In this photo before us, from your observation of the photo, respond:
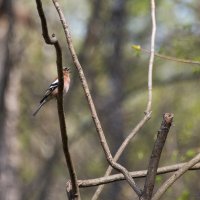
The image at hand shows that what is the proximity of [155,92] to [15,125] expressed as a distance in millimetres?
12173

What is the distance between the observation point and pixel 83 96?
72.5 feet

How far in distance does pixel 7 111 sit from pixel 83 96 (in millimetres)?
5528

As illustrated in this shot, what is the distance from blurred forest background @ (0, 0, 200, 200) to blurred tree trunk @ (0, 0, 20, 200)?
1.0 inches

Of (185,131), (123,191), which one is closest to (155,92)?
(123,191)

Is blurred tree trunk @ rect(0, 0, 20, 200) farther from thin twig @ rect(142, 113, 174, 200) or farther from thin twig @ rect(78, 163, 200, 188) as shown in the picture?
thin twig @ rect(142, 113, 174, 200)

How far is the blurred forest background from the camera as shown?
1654 cm

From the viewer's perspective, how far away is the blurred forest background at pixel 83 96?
16.5 metres

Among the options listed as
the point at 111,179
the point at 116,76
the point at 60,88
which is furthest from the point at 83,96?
the point at 60,88

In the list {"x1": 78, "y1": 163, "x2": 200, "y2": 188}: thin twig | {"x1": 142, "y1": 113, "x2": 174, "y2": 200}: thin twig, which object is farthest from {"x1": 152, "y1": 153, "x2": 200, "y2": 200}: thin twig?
{"x1": 142, "y1": 113, "x2": 174, "y2": 200}: thin twig

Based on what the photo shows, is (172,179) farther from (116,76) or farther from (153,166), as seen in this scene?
(116,76)

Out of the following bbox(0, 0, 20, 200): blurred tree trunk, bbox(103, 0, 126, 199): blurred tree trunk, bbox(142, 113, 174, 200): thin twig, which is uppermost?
bbox(103, 0, 126, 199): blurred tree trunk

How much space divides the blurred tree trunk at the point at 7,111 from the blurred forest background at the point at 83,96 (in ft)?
0.08

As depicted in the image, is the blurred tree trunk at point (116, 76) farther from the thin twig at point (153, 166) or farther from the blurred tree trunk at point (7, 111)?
the thin twig at point (153, 166)

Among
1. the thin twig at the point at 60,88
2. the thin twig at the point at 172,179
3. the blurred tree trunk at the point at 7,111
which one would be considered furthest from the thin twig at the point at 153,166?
the blurred tree trunk at the point at 7,111
